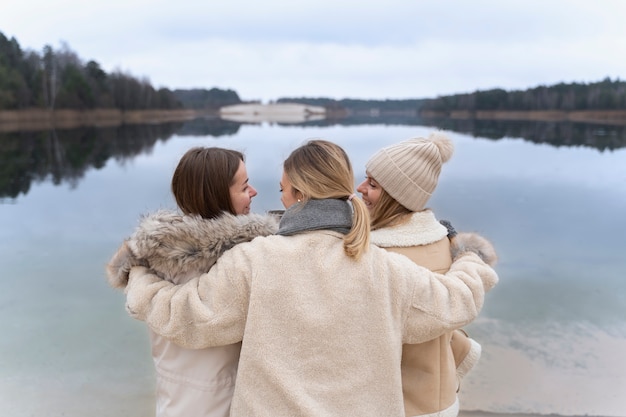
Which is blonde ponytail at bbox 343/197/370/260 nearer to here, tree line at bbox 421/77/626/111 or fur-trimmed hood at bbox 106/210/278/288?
fur-trimmed hood at bbox 106/210/278/288

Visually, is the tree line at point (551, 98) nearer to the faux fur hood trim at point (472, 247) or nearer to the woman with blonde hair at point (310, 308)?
the faux fur hood trim at point (472, 247)

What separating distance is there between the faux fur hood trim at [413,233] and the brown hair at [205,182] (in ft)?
1.27

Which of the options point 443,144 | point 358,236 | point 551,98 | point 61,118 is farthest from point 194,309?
point 551,98

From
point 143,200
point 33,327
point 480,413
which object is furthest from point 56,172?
point 480,413

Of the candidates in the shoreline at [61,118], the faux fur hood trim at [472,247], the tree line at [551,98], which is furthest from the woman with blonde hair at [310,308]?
the tree line at [551,98]

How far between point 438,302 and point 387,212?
349 millimetres

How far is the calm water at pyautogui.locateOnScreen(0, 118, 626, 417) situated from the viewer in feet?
11.4

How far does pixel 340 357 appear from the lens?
1157 mm

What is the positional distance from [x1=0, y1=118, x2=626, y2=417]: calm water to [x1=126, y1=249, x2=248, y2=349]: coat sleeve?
0.43 m

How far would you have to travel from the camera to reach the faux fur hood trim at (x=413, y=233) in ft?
4.60

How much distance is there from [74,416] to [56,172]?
12.5m

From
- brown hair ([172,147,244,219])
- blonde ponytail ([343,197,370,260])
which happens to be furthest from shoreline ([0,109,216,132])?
blonde ponytail ([343,197,370,260])

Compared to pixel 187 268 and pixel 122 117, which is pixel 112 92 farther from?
pixel 187 268

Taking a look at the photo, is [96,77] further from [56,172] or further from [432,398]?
[432,398]
